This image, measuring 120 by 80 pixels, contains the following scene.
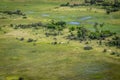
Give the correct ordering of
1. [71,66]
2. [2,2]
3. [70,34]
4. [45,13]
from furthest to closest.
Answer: [2,2]
[45,13]
[70,34]
[71,66]

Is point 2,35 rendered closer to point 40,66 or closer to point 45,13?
point 40,66

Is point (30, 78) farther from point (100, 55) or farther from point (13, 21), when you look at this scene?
point (13, 21)

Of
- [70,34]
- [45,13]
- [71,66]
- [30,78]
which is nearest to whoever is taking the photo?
[30,78]

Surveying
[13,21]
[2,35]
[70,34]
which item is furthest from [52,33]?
[13,21]

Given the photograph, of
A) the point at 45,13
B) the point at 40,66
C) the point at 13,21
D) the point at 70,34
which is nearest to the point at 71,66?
the point at 40,66

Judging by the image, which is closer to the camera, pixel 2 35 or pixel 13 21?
pixel 2 35

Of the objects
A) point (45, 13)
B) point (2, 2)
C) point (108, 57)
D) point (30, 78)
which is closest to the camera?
point (30, 78)

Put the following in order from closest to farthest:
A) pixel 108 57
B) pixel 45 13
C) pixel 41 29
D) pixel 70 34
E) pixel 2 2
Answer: pixel 108 57 < pixel 70 34 < pixel 41 29 < pixel 45 13 < pixel 2 2

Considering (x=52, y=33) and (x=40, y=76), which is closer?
(x=40, y=76)
